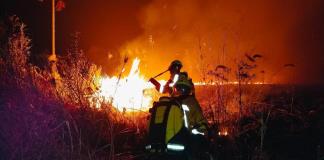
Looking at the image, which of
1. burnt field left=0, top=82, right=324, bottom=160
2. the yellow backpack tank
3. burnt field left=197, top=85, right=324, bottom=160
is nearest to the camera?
the yellow backpack tank

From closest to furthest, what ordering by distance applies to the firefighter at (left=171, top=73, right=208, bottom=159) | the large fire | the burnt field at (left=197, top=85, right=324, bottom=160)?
the firefighter at (left=171, top=73, right=208, bottom=159), the burnt field at (left=197, top=85, right=324, bottom=160), the large fire

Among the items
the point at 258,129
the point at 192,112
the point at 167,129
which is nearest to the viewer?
the point at 167,129

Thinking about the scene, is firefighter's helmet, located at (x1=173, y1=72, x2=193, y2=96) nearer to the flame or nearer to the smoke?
the flame

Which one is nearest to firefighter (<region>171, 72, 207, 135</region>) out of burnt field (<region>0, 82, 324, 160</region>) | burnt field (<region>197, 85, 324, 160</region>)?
burnt field (<region>0, 82, 324, 160</region>)

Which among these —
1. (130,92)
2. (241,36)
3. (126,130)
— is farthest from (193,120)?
(241,36)

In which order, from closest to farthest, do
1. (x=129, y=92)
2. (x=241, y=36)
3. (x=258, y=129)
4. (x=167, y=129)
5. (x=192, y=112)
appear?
(x=167, y=129) → (x=192, y=112) → (x=258, y=129) → (x=129, y=92) → (x=241, y=36)

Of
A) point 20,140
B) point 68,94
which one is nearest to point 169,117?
point 20,140

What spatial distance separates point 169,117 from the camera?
5.53m

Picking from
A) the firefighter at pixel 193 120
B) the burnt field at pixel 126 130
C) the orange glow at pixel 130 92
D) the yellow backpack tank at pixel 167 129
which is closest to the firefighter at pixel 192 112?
the firefighter at pixel 193 120

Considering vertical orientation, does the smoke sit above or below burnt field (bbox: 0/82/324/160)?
above

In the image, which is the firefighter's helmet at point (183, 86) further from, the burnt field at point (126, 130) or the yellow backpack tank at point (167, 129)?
the burnt field at point (126, 130)

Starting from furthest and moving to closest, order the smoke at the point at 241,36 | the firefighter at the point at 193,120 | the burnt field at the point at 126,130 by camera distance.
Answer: the smoke at the point at 241,36, the burnt field at the point at 126,130, the firefighter at the point at 193,120

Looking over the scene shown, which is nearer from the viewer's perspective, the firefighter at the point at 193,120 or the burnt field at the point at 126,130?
the firefighter at the point at 193,120

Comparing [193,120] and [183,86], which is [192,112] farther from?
[183,86]
